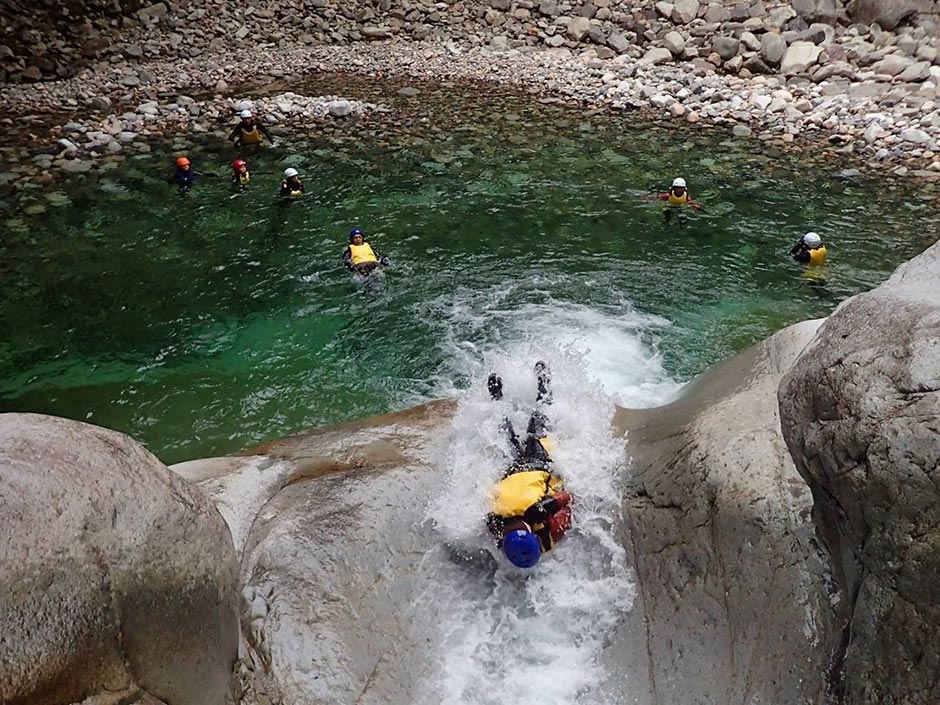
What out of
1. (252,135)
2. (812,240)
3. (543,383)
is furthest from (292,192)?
(812,240)

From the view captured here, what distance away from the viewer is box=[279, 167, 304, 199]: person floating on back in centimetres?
1540

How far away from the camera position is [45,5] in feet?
71.0

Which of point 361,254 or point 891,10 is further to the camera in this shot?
point 891,10

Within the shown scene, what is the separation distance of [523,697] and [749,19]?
71.3 feet

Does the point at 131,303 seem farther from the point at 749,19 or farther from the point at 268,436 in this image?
the point at 749,19

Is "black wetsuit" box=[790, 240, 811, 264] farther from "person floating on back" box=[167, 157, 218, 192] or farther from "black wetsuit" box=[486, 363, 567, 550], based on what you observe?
"person floating on back" box=[167, 157, 218, 192]

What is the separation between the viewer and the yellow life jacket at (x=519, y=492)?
6.65 meters

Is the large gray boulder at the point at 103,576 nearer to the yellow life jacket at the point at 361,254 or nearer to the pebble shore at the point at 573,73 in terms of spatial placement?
the yellow life jacket at the point at 361,254

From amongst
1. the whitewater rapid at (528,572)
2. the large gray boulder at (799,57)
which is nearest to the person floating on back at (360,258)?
the whitewater rapid at (528,572)

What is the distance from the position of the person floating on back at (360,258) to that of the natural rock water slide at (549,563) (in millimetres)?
5344

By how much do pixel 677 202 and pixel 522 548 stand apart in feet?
34.4

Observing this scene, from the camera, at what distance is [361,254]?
12656 millimetres

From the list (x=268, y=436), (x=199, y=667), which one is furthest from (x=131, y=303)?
(x=199, y=667)

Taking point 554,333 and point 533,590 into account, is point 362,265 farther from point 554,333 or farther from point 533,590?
point 533,590
